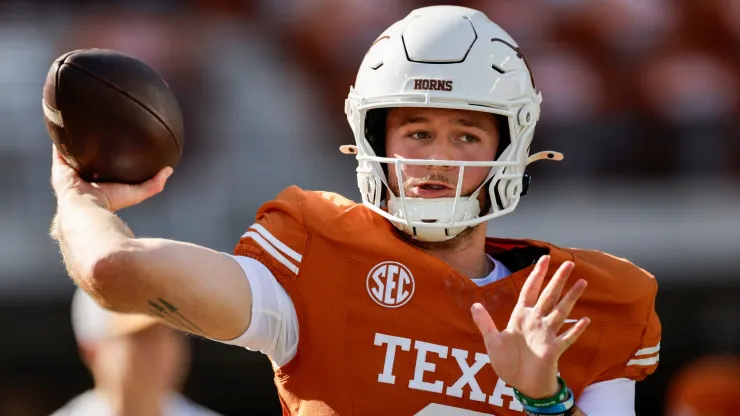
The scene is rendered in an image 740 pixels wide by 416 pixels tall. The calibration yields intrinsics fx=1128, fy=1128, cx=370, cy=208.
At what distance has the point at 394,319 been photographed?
2197mm

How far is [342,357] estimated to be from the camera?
2.17 meters

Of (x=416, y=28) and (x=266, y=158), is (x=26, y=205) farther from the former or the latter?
(x=416, y=28)

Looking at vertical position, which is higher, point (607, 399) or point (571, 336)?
point (571, 336)

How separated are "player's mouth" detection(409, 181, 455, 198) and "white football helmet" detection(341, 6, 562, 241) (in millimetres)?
18

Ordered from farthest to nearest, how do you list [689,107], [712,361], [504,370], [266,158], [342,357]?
[689,107] < [266,158] < [712,361] < [342,357] < [504,370]

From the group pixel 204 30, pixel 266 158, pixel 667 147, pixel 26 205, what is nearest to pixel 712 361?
pixel 667 147

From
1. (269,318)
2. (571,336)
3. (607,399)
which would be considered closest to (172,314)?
(269,318)

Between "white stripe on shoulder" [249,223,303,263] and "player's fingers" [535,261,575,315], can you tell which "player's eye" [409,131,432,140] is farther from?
"player's fingers" [535,261,575,315]

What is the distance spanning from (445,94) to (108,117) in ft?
2.23

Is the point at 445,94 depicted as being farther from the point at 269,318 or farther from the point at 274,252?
the point at 269,318

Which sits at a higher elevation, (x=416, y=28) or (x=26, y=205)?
(x=416, y=28)

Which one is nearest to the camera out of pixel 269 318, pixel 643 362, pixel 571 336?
pixel 571 336

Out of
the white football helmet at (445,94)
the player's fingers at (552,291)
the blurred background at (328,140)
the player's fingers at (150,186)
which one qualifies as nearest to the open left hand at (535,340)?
the player's fingers at (552,291)

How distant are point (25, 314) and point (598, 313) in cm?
370
